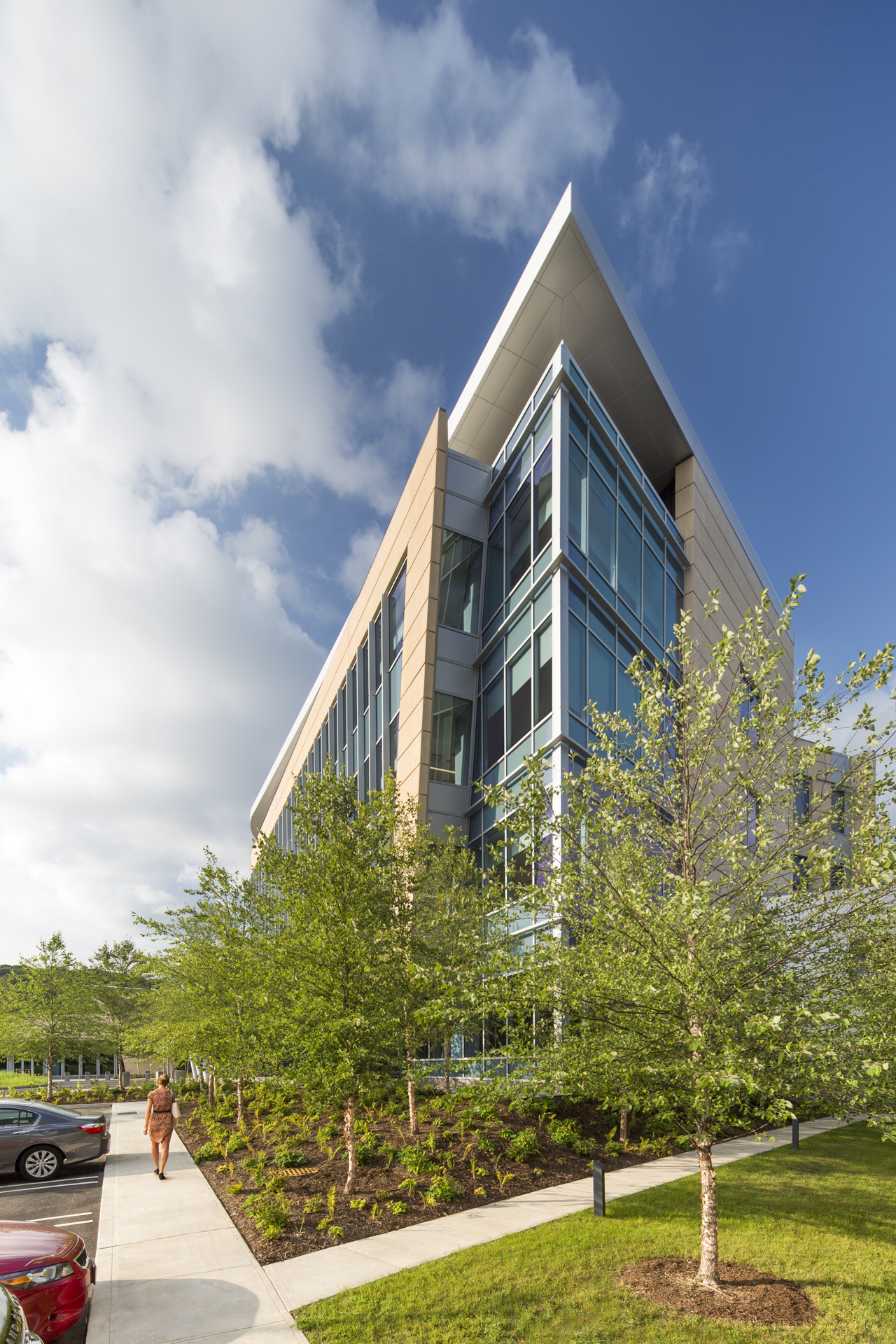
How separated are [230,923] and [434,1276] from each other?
34.8ft

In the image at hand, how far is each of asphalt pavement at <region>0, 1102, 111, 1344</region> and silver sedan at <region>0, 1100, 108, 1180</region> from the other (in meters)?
0.22

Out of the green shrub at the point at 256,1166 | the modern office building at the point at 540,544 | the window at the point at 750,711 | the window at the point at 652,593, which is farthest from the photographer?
the window at the point at 652,593

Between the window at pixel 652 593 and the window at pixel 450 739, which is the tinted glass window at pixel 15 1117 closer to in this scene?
the window at pixel 450 739

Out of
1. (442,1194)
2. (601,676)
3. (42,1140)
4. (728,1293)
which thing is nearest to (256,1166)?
(442,1194)

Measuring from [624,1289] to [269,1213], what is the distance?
14.0 ft

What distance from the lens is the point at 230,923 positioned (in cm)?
1648

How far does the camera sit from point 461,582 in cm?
2312

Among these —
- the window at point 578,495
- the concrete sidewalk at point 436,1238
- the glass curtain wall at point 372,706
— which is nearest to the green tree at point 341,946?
the concrete sidewalk at point 436,1238

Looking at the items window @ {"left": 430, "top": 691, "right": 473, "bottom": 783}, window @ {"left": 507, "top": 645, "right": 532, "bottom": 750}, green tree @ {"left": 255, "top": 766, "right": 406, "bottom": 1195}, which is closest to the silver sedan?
green tree @ {"left": 255, "top": 766, "right": 406, "bottom": 1195}

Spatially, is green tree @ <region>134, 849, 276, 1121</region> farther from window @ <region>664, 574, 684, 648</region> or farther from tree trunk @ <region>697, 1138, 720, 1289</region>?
window @ <region>664, 574, 684, 648</region>

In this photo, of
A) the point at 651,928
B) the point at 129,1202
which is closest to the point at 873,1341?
the point at 651,928

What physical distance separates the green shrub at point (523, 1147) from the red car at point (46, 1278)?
6.90 metres

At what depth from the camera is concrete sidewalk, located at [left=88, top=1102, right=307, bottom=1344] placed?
20.0ft

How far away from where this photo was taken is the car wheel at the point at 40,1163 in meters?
12.3
